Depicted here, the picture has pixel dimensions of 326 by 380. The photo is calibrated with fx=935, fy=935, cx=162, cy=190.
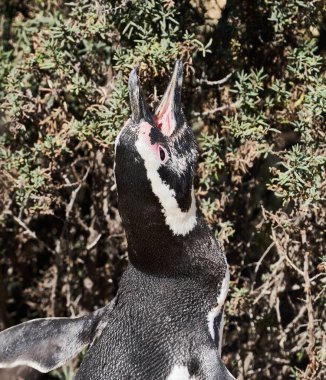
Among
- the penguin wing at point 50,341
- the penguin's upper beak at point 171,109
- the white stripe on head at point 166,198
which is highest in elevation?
the penguin's upper beak at point 171,109

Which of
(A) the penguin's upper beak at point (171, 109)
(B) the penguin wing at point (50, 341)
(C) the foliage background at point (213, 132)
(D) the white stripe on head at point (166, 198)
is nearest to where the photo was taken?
(D) the white stripe on head at point (166, 198)

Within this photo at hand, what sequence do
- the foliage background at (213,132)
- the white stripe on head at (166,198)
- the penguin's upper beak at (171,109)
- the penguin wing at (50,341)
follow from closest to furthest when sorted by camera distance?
the white stripe on head at (166,198)
the penguin's upper beak at (171,109)
the penguin wing at (50,341)
the foliage background at (213,132)

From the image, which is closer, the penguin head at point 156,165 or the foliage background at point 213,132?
the penguin head at point 156,165

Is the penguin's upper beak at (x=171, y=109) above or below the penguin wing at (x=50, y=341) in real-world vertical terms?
above

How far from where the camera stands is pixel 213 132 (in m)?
3.10

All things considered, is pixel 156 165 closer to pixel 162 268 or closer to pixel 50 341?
pixel 162 268

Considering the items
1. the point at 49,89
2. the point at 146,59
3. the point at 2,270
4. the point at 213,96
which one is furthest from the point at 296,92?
the point at 2,270

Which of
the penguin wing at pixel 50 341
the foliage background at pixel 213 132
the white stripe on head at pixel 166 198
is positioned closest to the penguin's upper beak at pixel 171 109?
the white stripe on head at pixel 166 198

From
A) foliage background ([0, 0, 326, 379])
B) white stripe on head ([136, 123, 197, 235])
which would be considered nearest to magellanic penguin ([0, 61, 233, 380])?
white stripe on head ([136, 123, 197, 235])

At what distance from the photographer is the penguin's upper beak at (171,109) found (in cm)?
230

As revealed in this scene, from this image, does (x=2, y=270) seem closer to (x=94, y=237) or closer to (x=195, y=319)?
(x=94, y=237)

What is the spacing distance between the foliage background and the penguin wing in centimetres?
7

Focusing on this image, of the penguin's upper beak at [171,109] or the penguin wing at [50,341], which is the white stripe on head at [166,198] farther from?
the penguin wing at [50,341]

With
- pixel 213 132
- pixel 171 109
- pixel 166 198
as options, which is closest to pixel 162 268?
pixel 166 198
